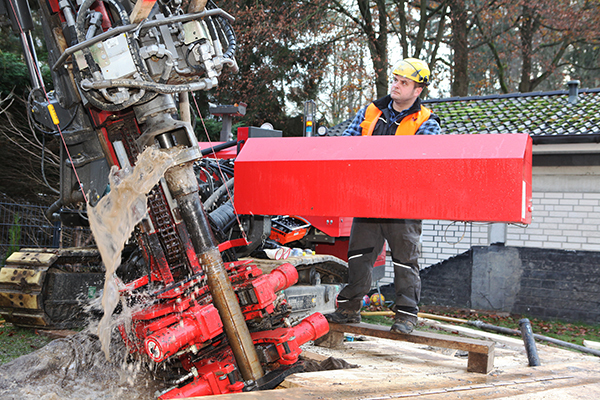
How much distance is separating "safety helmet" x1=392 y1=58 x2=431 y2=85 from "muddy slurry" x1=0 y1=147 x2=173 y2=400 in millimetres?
1806

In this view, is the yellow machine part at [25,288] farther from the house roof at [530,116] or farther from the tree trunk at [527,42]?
the tree trunk at [527,42]

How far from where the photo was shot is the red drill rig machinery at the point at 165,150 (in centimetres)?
257

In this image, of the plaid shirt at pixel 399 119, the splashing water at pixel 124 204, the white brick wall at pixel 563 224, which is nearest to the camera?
the splashing water at pixel 124 204

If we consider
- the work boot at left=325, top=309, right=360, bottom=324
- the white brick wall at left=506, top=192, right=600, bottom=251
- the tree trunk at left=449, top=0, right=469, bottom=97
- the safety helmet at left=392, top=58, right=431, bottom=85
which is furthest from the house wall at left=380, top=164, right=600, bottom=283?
the tree trunk at left=449, top=0, right=469, bottom=97

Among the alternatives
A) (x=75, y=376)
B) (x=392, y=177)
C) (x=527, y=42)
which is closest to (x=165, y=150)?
(x=392, y=177)

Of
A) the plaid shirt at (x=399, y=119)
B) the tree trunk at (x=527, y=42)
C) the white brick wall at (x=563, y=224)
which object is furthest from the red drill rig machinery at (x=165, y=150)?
the tree trunk at (x=527, y=42)

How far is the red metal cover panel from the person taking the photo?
8.93ft

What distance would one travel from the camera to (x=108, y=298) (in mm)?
2916

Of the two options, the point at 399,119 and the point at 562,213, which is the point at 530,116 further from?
the point at 399,119

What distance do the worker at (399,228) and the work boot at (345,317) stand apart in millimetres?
224

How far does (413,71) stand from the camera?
12.1 ft

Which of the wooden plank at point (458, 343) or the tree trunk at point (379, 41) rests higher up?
the tree trunk at point (379, 41)

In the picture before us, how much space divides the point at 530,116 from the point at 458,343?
27.8 ft

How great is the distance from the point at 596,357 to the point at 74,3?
5799 millimetres
